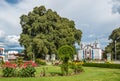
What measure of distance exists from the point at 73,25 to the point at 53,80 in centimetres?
5470

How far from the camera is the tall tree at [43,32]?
199 feet

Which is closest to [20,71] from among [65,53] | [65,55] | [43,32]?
[65,55]

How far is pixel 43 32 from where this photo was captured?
2516 inches

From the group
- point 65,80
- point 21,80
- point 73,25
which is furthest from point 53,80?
point 73,25

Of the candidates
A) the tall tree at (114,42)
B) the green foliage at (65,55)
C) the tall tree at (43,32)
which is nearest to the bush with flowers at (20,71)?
the green foliage at (65,55)

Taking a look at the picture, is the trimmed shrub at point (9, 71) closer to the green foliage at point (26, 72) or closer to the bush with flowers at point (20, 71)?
the bush with flowers at point (20, 71)

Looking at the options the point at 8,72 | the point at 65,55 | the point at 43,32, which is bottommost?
the point at 8,72

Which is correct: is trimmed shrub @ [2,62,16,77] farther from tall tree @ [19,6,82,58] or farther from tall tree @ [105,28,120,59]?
tall tree @ [105,28,120,59]

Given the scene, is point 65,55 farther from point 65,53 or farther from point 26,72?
point 26,72

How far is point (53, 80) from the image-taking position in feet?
62.3

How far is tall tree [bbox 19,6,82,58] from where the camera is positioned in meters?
60.5

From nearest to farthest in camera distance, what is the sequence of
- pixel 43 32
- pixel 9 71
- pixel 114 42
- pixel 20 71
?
pixel 20 71, pixel 9 71, pixel 43 32, pixel 114 42

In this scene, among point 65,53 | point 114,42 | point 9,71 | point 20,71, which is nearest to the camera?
point 20,71

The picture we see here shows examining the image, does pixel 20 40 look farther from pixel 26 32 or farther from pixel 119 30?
pixel 119 30
